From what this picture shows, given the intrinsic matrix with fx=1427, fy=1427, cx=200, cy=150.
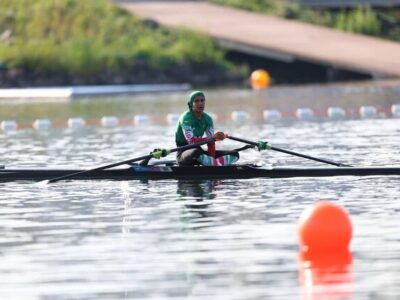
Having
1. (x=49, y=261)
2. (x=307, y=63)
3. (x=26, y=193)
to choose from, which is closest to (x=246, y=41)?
(x=307, y=63)

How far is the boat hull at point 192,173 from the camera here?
63.1ft

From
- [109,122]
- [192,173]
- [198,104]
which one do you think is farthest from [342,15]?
[192,173]

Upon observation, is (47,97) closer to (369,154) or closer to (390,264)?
(369,154)

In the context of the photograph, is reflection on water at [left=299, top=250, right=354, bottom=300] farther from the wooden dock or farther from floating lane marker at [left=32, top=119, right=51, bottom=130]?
the wooden dock

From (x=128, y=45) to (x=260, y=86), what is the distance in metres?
6.35

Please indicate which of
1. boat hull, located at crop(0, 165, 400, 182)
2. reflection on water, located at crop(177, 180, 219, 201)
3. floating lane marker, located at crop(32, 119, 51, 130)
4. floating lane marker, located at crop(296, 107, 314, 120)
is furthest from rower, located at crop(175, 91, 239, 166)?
floating lane marker, located at crop(296, 107, 314, 120)

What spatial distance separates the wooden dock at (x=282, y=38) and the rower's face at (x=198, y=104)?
27.0m

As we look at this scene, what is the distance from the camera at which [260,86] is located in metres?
46.5

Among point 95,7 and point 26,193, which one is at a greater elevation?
point 95,7

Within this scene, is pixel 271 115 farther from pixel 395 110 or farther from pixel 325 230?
pixel 325 230

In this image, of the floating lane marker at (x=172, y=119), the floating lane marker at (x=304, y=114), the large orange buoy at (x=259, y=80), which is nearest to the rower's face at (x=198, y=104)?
the floating lane marker at (x=172, y=119)

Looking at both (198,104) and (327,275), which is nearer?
(327,275)

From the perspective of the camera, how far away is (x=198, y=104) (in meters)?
20.0

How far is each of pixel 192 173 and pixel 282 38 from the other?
3005cm
